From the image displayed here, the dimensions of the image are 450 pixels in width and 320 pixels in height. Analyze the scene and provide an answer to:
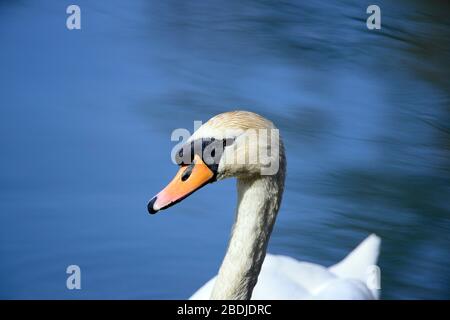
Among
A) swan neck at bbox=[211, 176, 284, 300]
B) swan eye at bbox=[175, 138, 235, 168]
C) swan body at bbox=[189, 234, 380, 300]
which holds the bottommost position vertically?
swan body at bbox=[189, 234, 380, 300]

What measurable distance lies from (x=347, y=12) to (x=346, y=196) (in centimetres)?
72

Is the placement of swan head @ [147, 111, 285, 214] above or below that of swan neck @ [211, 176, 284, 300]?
above

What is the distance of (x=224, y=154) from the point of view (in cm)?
162

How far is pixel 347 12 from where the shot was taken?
3.14 meters

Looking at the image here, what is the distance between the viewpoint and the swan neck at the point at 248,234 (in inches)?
65.3

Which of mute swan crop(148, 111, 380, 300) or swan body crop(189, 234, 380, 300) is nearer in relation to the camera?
mute swan crop(148, 111, 380, 300)

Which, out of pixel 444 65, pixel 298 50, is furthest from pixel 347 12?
pixel 444 65

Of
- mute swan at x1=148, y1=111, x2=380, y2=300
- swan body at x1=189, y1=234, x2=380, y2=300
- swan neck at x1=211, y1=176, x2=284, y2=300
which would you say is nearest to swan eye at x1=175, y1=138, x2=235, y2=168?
mute swan at x1=148, y1=111, x2=380, y2=300

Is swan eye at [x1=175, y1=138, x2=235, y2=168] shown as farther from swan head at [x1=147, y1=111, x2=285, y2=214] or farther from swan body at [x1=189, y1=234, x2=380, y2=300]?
swan body at [x1=189, y1=234, x2=380, y2=300]

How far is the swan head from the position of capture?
5.24 feet

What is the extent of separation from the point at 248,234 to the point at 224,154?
0.59 ft

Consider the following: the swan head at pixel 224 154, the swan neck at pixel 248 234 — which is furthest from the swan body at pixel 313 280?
the swan head at pixel 224 154
